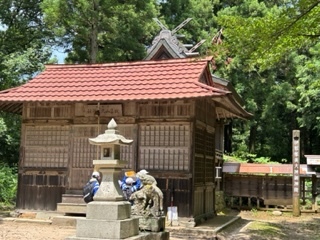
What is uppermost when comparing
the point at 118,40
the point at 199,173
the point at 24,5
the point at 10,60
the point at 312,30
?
the point at 24,5

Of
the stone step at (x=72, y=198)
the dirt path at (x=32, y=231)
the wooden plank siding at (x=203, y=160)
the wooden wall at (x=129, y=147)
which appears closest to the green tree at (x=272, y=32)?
the wooden wall at (x=129, y=147)

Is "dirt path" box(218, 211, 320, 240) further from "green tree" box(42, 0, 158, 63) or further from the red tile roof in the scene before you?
"green tree" box(42, 0, 158, 63)

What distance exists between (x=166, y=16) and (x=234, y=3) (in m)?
6.01

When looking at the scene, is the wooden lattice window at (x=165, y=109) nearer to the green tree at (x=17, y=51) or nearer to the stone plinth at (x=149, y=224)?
the stone plinth at (x=149, y=224)

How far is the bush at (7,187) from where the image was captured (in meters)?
19.5

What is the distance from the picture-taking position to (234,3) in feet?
111

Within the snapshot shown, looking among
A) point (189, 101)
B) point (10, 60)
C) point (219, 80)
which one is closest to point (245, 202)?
point (219, 80)

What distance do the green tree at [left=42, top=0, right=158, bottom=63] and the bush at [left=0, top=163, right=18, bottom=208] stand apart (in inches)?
311

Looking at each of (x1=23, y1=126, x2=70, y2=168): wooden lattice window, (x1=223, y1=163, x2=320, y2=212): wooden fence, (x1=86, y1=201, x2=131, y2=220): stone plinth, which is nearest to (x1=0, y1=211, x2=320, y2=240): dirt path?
(x1=23, y1=126, x2=70, y2=168): wooden lattice window

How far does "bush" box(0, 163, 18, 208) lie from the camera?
64.0ft

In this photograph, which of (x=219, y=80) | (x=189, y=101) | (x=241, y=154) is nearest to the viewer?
(x=189, y=101)

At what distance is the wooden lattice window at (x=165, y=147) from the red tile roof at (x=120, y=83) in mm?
1173

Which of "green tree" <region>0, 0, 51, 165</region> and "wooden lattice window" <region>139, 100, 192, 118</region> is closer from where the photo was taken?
"wooden lattice window" <region>139, 100, 192, 118</region>

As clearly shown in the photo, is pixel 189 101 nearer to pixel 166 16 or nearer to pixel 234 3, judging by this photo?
pixel 166 16
